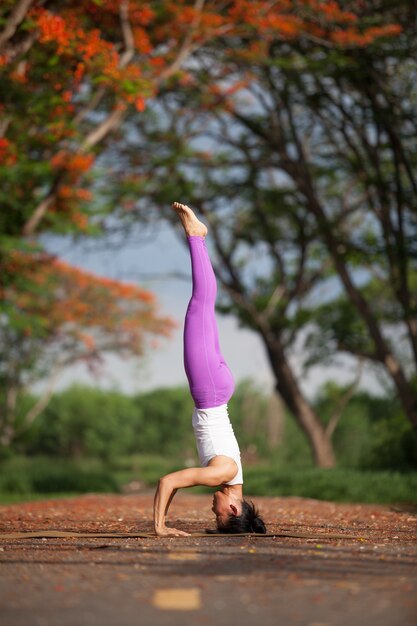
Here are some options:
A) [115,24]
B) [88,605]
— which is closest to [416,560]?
[88,605]

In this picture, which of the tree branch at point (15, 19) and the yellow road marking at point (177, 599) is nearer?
the yellow road marking at point (177, 599)

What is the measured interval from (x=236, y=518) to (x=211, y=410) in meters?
0.76

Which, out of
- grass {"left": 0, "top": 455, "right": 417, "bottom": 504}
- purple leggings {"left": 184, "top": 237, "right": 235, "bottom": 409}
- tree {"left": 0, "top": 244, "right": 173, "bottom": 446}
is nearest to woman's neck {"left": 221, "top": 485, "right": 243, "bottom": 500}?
purple leggings {"left": 184, "top": 237, "right": 235, "bottom": 409}

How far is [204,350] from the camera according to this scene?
6582 mm

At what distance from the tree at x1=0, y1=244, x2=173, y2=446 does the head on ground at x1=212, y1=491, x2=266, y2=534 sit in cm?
2117

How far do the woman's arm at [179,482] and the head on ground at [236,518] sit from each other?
21cm

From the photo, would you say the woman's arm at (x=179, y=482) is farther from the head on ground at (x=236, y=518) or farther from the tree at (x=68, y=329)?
the tree at (x=68, y=329)

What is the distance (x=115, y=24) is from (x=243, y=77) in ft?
16.0

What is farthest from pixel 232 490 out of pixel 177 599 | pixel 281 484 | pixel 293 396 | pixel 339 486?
pixel 293 396

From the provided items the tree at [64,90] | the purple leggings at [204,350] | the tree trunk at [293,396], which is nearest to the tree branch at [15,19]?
the tree at [64,90]

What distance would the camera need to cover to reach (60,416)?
117ft

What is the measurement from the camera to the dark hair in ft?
21.4

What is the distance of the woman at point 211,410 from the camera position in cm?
654

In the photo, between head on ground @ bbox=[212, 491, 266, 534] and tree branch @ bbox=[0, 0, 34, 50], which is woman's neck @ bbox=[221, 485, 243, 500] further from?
tree branch @ bbox=[0, 0, 34, 50]
